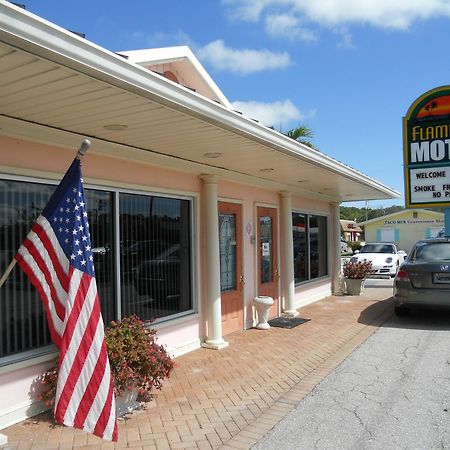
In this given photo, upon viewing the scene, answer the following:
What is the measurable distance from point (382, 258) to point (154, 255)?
14204 mm

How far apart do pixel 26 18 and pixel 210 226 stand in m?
4.58

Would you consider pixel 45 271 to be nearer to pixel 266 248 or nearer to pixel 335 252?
pixel 266 248

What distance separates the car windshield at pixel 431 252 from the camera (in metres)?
8.71

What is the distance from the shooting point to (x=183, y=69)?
859cm

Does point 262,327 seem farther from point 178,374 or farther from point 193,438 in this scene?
point 193,438

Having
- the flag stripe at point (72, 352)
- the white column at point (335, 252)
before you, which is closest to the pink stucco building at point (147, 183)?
the flag stripe at point (72, 352)

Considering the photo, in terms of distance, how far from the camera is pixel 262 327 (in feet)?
27.0

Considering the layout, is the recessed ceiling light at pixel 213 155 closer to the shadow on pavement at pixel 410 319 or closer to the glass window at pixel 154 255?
the glass window at pixel 154 255

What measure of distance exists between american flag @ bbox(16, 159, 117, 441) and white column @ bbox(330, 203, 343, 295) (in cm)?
1007

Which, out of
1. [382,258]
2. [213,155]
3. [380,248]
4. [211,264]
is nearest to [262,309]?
[211,264]

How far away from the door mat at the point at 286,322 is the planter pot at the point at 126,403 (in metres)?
4.32

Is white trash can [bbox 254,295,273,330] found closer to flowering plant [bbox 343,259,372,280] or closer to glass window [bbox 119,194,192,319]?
glass window [bbox 119,194,192,319]

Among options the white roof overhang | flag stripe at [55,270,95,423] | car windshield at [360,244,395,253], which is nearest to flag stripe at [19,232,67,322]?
flag stripe at [55,270,95,423]

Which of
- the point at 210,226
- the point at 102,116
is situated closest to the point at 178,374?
the point at 210,226
